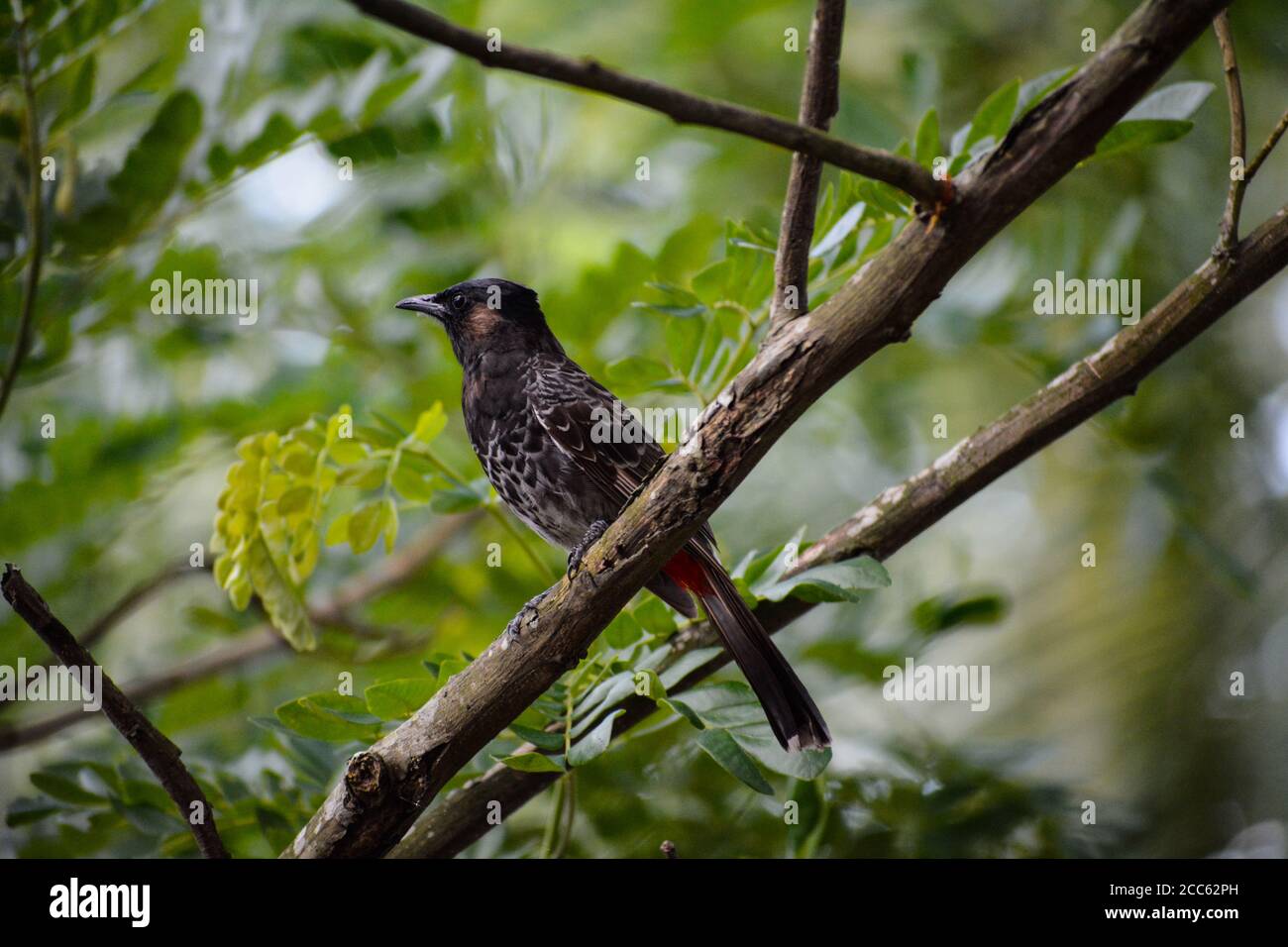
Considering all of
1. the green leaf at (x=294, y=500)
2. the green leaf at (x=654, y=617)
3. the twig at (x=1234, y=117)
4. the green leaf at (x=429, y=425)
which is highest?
the twig at (x=1234, y=117)

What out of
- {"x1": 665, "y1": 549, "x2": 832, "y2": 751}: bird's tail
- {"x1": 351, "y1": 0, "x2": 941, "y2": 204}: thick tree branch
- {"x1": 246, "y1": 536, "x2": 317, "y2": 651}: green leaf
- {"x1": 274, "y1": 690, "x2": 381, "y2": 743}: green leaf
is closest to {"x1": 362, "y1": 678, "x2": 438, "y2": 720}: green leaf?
{"x1": 274, "y1": 690, "x2": 381, "y2": 743}: green leaf

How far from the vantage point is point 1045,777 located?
335 centimetres

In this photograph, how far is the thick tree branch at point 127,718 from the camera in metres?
1.96

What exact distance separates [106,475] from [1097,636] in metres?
3.43

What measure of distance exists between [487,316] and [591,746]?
5.14 ft

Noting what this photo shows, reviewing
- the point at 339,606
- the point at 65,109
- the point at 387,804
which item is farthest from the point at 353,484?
the point at 339,606

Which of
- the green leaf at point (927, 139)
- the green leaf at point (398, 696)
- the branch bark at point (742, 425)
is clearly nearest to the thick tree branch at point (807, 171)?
the branch bark at point (742, 425)

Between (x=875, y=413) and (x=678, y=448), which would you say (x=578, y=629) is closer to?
(x=678, y=448)

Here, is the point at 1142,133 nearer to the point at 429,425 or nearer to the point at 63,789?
the point at 429,425

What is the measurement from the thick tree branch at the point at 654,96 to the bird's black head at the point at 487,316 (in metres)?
1.74

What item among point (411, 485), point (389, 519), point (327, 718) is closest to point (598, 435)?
point (411, 485)

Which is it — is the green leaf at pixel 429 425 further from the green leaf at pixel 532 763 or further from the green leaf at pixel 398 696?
the green leaf at pixel 532 763

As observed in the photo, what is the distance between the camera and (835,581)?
2.27 meters

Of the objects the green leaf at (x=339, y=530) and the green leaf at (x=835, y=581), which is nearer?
the green leaf at (x=835, y=581)
